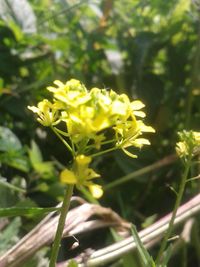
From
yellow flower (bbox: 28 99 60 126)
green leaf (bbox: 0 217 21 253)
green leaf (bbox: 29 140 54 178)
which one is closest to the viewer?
yellow flower (bbox: 28 99 60 126)

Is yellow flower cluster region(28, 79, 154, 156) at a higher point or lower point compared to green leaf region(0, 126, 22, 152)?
lower

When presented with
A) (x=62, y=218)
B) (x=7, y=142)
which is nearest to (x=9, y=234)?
(x=7, y=142)

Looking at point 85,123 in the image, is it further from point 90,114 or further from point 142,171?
point 142,171

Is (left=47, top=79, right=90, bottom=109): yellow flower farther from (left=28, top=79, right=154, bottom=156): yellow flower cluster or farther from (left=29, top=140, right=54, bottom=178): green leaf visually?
(left=29, top=140, right=54, bottom=178): green leaf

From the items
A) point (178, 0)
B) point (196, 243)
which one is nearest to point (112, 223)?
point (196, 243)

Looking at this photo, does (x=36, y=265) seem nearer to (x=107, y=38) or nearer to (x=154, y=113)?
(x=154, y=113)

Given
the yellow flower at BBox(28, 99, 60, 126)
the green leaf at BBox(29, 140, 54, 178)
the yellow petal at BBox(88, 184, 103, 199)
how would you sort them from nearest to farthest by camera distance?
the yellow petal at BBox(88, 184, 103, 199) → the yellow flower at BBox(28, 99, 60, 126) → the green leaf at BBox(29, 140, 54, 178)

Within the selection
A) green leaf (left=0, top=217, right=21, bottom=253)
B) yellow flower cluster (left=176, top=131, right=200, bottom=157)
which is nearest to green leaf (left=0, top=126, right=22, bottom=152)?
green leaf (left=0, top=217, right=21, bottom=253)

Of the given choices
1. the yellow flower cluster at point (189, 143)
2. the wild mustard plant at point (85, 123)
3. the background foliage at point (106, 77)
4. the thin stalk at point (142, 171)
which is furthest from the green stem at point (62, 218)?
the thin stalk at point (142, 171)

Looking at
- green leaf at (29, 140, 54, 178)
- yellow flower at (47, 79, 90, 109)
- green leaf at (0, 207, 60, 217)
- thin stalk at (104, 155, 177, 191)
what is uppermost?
green leaf at (29, 140, 54, 178)
